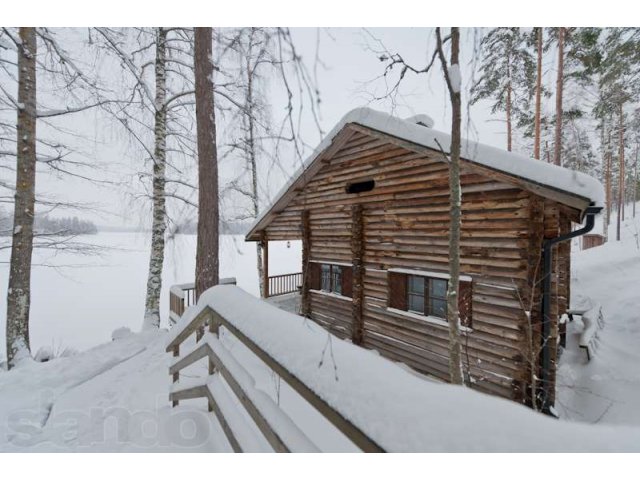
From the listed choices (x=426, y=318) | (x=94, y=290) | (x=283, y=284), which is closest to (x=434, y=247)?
(x=426, y=318)

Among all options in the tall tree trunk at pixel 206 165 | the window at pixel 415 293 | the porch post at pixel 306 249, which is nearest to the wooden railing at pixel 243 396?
the tall tree trunk at pixel 206 165

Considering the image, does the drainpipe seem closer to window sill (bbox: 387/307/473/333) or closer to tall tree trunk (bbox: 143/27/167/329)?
window sill (bbox: 387/307/473/333)

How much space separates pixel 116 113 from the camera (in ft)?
21.9

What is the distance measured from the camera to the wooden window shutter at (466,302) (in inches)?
191

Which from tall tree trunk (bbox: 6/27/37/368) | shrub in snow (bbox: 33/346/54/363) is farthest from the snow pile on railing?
shrub in snow (bbox: 33/346/54/363)

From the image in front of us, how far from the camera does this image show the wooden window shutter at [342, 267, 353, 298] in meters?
7.43

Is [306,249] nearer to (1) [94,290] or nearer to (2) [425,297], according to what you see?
(2) [425,297]

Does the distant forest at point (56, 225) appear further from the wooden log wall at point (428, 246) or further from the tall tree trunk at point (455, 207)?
the tall tree trunk at point (455, 207)

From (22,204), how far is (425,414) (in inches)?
319

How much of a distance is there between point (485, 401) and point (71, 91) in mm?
8784

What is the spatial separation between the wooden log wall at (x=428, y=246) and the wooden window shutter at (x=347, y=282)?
12.4 inches

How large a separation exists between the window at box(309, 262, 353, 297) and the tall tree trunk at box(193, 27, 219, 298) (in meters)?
3.46

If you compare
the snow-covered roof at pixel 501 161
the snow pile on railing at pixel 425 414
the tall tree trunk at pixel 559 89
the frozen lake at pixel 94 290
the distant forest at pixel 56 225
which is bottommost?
the frozen lake at pixel 94 290

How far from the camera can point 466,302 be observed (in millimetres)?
4898
